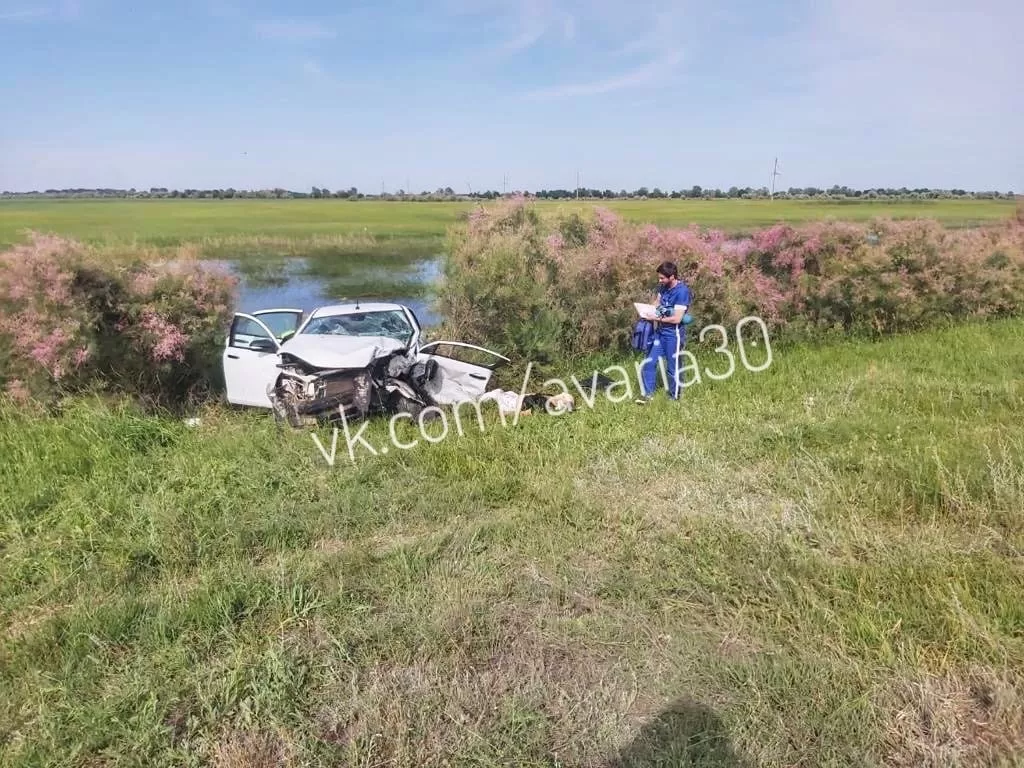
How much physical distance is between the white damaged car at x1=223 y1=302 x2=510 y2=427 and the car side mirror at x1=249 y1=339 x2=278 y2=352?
0.5 inches

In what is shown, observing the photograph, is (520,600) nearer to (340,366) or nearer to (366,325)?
(340,366)

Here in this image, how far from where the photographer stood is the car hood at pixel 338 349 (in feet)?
19.5

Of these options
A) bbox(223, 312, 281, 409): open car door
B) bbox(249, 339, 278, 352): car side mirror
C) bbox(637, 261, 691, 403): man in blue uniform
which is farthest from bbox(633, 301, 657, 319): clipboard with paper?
bbox(249, 339, 278, 352): car side mirror

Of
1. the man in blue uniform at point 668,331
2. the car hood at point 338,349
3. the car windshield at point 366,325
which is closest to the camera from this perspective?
the car hood at point 338,349

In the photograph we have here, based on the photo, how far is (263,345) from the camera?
7.17 m

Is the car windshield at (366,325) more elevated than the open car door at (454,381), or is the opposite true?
the car windshield at (366,325)

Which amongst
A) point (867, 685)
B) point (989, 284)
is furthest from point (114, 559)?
point (989, 284)

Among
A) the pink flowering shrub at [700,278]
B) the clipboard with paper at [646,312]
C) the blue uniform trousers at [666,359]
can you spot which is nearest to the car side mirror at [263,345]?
the pink flowering shrub at [700,278]

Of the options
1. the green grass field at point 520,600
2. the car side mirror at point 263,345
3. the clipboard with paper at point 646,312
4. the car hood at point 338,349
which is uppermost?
the clipboard with paper at point 646,312

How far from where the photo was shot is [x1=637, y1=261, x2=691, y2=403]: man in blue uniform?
6.57 m

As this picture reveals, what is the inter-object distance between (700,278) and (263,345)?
22.0 ft

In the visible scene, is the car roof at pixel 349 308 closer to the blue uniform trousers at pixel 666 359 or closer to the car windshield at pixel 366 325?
the car windshield at pixel 366 325

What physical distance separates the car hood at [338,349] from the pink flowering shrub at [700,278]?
3.22 metres

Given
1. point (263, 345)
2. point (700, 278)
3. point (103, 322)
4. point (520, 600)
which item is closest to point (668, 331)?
point (700, 278)
